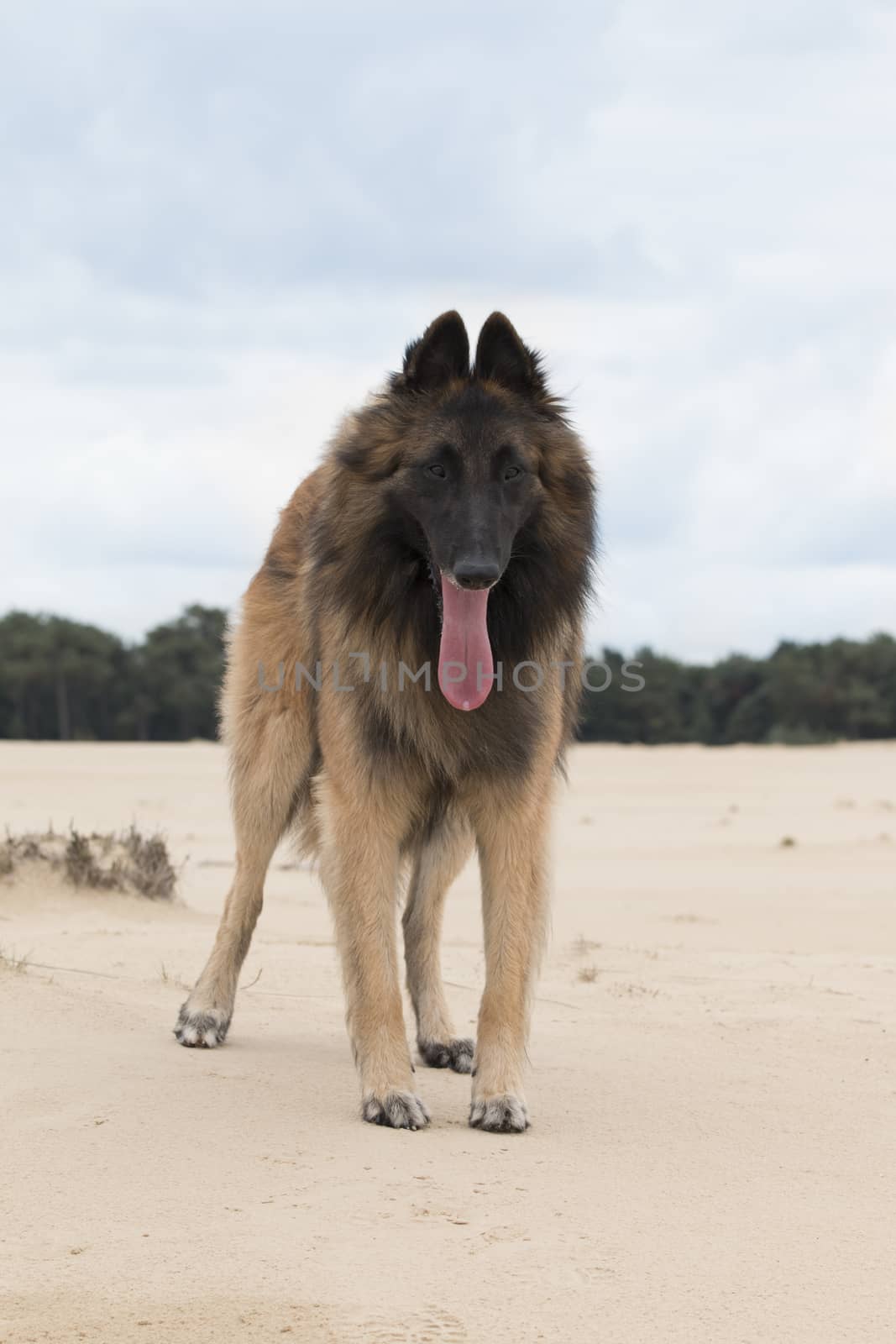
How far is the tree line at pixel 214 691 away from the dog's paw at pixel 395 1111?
28688mm

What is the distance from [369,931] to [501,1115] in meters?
0.71

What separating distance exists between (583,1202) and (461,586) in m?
1.78

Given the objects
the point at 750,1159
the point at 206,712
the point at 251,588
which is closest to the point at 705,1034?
the point at 750,1159

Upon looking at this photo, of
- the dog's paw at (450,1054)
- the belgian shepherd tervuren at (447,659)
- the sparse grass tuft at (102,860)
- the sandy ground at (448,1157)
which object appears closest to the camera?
the sandy ground at (448,1157)

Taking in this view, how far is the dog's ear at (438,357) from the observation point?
4488 millimetres

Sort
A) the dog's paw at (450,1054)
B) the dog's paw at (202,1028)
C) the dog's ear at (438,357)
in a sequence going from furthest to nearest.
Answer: the dog's paw at (450,1054)
the dog's paw at (202,1028)
the dog's ear at (438,357)

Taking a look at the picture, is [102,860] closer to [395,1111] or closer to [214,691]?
[395,1111]

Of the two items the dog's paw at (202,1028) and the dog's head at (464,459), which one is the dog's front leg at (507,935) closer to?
the dog's head at (464,459)

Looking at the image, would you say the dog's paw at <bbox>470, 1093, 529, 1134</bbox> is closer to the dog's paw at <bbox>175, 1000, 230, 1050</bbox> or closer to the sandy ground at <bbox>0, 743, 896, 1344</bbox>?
the sandy ground at <bbox>0, 743, 896, 1344</bbox>

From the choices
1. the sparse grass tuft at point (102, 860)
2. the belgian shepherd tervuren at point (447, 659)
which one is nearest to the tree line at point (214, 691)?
the sparse grass tuft at point (102, 860)

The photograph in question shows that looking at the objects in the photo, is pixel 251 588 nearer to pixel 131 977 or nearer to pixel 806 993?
pixel 131 977

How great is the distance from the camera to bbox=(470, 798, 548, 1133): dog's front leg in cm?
442

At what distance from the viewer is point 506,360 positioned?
14.9 ft

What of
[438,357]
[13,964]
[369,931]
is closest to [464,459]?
[438,357]
